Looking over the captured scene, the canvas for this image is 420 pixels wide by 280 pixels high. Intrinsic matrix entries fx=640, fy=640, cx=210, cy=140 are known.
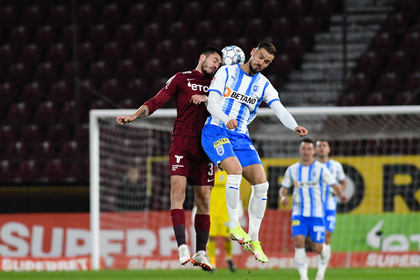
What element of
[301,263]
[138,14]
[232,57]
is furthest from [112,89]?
[232,57]

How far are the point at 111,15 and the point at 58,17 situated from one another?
139cm

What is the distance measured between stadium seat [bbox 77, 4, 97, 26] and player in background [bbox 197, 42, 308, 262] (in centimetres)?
1069

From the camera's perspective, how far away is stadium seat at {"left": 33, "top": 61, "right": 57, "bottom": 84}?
15.7 metres

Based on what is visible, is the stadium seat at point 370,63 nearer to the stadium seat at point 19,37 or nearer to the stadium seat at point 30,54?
the stadium seat at point 30,54

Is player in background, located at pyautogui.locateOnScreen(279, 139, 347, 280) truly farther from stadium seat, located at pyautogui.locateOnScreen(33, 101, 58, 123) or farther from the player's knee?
stadium seat, located at pyautogui.locateOnScreen(33, 101, 58, 123)

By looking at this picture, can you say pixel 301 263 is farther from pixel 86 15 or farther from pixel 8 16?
pixel 8 16

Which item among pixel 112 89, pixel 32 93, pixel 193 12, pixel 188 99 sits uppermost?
pixel 193 12

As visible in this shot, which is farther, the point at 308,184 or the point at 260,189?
the point at 308,184

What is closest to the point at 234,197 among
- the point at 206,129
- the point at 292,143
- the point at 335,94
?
Result: the point at 206,129

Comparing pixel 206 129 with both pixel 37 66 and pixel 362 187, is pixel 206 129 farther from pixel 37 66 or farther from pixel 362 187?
pixel 37 66

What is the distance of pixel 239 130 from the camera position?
647 cm

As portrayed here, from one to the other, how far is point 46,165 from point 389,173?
726cm

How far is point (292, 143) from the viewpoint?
43.9 feet

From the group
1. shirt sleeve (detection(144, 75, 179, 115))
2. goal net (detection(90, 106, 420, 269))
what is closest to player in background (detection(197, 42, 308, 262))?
shirt sleeve (detection(144, 75, 179, 115))
